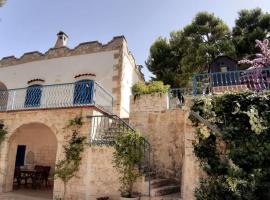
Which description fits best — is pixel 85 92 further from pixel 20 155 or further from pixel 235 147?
pixel 235 147

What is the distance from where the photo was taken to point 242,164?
5.80 m

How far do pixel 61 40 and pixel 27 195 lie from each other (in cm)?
938

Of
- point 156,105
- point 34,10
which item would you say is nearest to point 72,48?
point 34,10

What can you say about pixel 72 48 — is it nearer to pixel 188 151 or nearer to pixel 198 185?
pixel 188 151

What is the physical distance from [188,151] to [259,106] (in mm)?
2208

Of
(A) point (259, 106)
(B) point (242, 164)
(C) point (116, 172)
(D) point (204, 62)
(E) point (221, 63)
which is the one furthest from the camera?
(D) point (204, 62)

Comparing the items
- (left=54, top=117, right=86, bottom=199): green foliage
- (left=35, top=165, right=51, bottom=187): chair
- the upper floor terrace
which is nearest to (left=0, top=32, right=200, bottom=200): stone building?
(left=54, top=117, right=86, bottom=199): green foliage

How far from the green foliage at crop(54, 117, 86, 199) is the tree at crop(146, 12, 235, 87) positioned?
29.8ft

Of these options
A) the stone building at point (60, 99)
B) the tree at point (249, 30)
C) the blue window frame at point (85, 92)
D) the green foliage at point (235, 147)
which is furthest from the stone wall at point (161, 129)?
the tree at point (249, 30)

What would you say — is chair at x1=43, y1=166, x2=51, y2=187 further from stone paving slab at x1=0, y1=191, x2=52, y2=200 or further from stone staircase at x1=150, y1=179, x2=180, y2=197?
stone staircase at x1=150, y1=179, x2=180, y2=197

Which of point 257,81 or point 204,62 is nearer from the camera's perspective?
point 257,81

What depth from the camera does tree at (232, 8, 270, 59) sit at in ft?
49.2

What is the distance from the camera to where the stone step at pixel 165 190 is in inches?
282

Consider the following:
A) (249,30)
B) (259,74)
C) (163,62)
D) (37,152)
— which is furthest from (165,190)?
(249,30)
